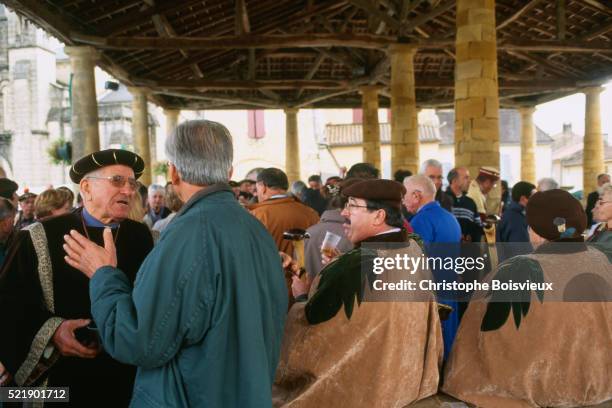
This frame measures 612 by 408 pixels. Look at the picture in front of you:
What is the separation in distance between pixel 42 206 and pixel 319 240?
2.18 metres

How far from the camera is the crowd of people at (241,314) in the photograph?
67.0 inches

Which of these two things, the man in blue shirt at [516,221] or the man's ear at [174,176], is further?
the man in blue shirt at [516,221]

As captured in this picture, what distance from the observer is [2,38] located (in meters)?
37.1

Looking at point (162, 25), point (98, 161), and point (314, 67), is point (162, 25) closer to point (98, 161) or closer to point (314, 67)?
point (314, 67)

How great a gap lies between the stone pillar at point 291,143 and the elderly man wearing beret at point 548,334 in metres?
17.4

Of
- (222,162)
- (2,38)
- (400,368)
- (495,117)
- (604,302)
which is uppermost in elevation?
(2,38)

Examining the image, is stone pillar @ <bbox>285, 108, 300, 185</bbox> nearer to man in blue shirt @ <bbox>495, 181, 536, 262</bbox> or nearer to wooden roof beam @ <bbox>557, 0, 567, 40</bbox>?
wooden roof beam @ <bbox>557, 0, 567, 40</bbox>

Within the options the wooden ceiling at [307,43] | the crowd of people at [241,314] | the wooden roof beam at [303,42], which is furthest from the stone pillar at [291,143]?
the crowd of people at [241,314]

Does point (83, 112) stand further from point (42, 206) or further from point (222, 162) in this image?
point (222, 162)

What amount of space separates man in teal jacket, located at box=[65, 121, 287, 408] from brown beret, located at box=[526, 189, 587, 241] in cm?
160

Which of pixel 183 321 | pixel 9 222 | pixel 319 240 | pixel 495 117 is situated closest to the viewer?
pixel 183 321

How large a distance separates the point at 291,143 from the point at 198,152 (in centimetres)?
1847

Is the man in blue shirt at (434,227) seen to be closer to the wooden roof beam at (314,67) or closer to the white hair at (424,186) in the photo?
the white hair at (424,186)

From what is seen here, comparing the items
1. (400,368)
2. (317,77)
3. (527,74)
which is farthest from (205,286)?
(527,74)
